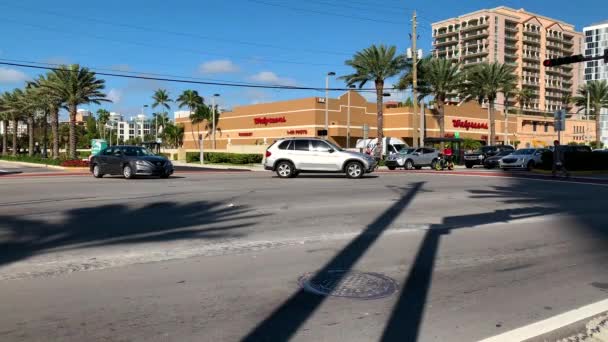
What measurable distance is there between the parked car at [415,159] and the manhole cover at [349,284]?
2819cm

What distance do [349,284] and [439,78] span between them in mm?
49608

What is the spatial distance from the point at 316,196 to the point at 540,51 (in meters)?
135

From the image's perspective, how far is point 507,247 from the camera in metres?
7.72

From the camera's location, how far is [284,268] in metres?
6.28

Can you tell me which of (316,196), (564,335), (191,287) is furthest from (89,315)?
(316,196)

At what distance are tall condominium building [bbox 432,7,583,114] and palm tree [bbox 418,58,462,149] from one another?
236 ft

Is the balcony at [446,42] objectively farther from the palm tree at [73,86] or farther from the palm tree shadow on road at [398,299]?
the palm tree shadow on road at [398,299]

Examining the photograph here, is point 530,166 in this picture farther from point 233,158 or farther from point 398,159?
point 233,158

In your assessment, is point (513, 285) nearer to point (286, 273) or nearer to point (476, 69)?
point (286, 273)

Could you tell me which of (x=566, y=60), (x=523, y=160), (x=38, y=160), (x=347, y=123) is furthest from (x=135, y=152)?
(x=347, y=123)

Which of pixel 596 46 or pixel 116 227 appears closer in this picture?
pixel 116 227

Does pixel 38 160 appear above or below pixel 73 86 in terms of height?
below

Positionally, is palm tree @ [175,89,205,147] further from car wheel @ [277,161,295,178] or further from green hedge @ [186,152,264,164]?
car wheel @ [277,161,295,178]

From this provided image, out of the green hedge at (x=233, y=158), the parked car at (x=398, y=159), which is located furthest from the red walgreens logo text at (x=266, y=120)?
the parked car at (x=398, y=159)
